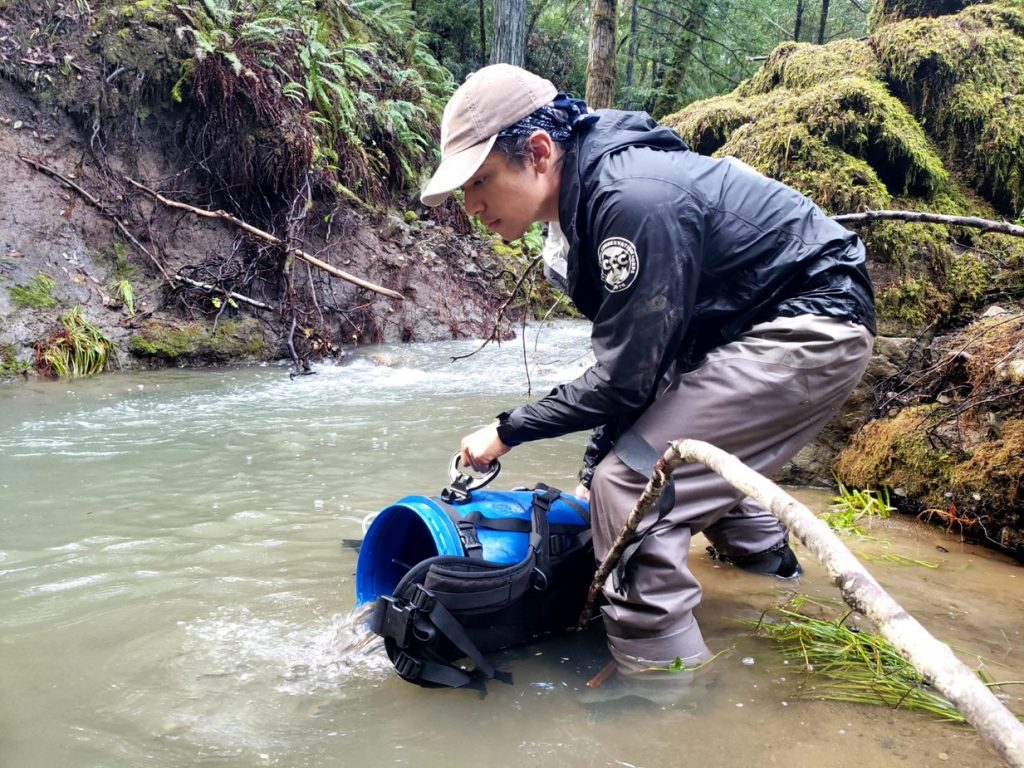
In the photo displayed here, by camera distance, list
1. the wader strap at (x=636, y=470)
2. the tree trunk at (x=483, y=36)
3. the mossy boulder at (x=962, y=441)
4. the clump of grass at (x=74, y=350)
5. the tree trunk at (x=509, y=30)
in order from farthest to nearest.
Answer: the tree trunk at (x=483, y=36), the tree trunk at (x=509, y=30), the clump of grass at (x=74, y=350), the mossy boulder at (x=962, y=441), the wader strap at (x=636, y=470)

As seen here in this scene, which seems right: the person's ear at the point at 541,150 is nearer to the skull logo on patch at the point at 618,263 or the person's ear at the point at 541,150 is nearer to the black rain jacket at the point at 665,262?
the black rain jacket at the point at 665,262

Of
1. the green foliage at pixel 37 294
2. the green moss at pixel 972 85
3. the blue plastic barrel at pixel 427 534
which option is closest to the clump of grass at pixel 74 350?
the green foliage at pixel 37 294

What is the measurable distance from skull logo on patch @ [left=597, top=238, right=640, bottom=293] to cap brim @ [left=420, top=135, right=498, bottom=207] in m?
0.46

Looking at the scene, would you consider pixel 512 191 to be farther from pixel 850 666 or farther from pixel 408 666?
pixel 850 666

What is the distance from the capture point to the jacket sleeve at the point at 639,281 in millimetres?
2109

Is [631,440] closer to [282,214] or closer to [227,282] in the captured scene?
[227,282]

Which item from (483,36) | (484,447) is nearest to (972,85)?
(484,447)

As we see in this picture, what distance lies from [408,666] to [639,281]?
129cm

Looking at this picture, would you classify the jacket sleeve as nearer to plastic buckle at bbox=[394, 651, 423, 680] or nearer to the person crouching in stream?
the person crouching in stream

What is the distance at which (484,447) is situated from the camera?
2.49 metres

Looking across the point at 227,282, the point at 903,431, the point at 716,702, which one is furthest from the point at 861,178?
the point at 227,282

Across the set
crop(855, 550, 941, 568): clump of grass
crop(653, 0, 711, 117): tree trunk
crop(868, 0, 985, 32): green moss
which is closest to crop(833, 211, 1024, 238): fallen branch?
crop(855, 550, 941, 568): clump of grass

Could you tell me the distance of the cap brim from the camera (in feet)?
7.36

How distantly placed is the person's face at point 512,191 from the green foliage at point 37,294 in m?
6.43
